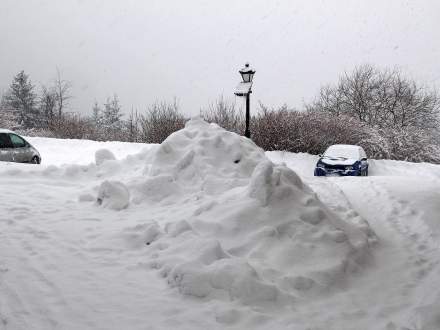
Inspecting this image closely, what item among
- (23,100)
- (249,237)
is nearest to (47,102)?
(23,100)

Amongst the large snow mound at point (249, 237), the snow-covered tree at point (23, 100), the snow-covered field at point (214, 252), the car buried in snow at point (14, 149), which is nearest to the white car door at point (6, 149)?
the car buried in snow at point (14, 149)

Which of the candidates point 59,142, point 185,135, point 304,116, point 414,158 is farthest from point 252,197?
point 414,158

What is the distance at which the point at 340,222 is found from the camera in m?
5.61

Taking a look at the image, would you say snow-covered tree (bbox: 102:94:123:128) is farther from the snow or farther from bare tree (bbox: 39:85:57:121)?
the snow

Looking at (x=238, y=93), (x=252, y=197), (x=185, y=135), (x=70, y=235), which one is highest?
(x=238, y=93)

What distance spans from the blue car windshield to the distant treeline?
4796 mm

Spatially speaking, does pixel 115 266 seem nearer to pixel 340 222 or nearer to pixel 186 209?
pixel 186 209

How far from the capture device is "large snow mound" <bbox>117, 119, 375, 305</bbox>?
4043mm

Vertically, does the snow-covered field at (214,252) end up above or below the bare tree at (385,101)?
below

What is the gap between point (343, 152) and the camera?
14758 millimetres

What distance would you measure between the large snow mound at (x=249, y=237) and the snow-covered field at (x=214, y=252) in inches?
0.7

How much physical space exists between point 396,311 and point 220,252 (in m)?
1.85

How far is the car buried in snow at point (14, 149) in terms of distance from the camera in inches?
461

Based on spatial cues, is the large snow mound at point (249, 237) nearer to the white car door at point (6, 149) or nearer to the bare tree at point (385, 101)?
the white car door at point (6, 149)
